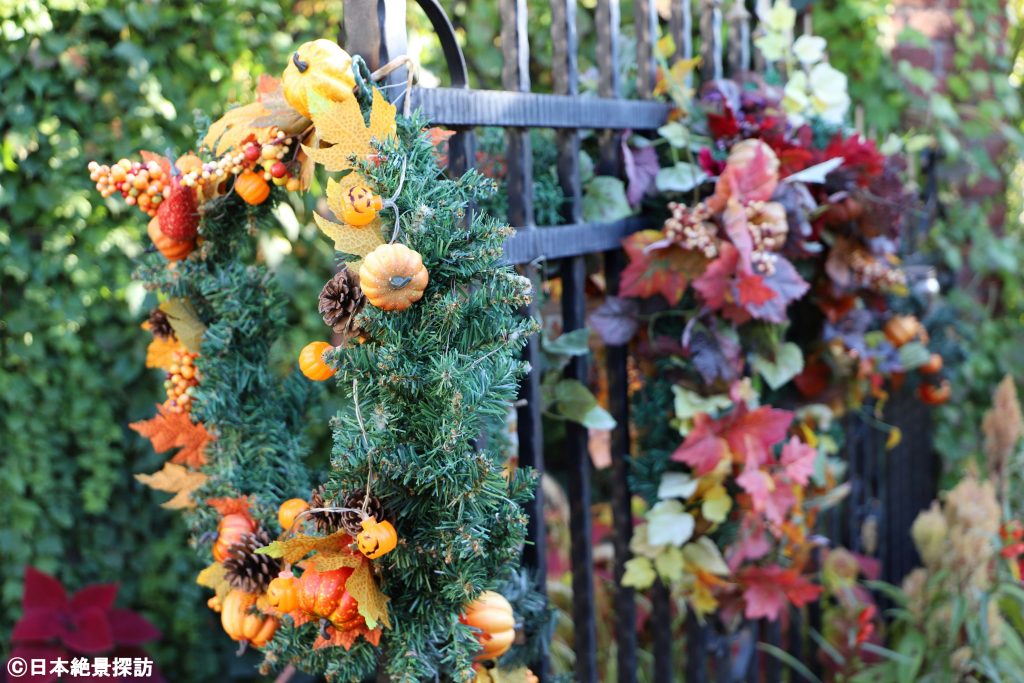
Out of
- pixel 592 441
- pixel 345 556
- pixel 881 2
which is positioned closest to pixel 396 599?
pixel 345 556

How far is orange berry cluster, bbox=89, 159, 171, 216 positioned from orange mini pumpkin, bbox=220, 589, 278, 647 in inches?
16.9

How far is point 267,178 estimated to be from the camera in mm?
930

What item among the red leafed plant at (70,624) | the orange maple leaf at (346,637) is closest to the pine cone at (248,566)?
the orange maple leaf at (346,637)

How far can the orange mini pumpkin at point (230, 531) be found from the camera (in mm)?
920

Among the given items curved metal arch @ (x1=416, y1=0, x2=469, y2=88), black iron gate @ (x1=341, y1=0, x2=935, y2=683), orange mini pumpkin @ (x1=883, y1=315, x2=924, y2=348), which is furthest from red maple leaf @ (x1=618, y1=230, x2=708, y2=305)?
orange mini pumpkin @ (x1=883, y1=315, x2=924, y2=348)

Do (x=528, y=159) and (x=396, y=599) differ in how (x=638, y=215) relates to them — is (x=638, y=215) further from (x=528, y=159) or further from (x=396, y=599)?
(x=396, y=599)

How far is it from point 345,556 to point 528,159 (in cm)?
54

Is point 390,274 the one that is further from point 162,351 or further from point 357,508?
point 162,351

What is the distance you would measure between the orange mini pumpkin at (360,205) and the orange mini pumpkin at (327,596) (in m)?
0.31

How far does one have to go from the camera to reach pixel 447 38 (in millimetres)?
946

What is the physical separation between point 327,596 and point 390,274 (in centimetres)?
29

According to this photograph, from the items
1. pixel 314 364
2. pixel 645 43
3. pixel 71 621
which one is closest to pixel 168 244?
pixel 314 364

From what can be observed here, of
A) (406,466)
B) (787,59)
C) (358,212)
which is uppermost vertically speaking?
(787,59)

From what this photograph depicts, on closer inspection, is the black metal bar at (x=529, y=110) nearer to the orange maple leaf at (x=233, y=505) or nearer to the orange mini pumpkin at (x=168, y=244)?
the orange mini pumpkin at (x=168, y=244)
